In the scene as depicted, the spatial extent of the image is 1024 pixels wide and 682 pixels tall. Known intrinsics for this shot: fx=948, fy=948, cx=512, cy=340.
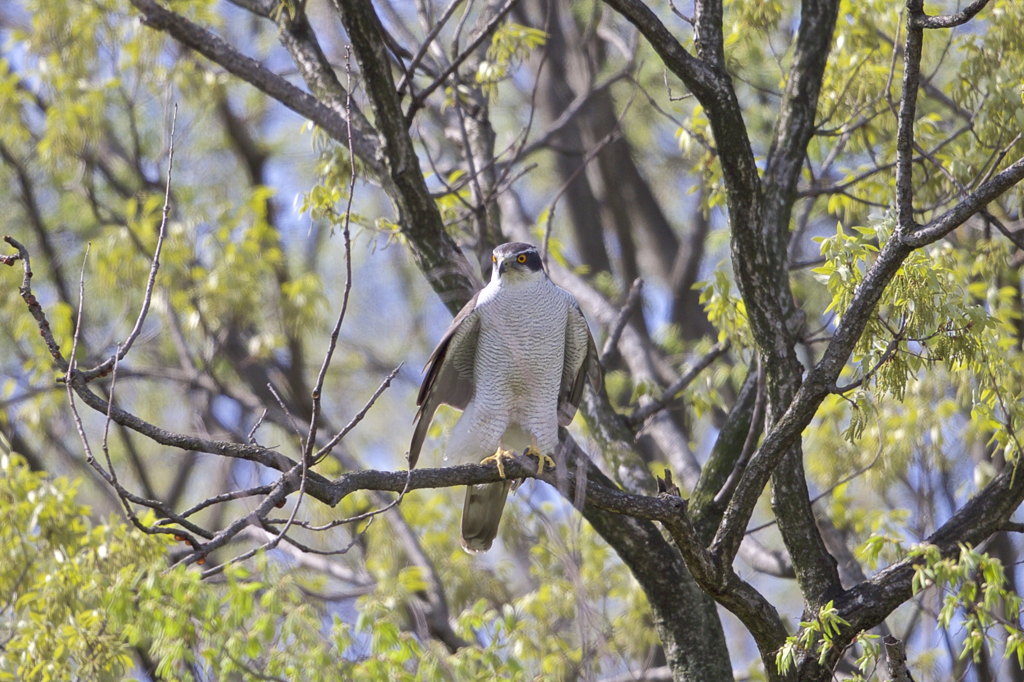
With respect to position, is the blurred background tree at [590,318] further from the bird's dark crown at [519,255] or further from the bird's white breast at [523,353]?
the bird's white breast at [523,353]

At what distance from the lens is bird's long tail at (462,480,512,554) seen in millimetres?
4984

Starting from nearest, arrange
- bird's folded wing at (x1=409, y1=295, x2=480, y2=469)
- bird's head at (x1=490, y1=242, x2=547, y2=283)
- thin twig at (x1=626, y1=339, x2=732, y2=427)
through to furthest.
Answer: bird's folded wing at (x1=409, y1=295, x2=480, y2=469) < bird's head at (x1=490, y1=242, x2=547, y2=283) < thin twig at (x1=626, y1=339, x2=732, y2=427)

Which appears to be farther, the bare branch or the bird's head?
the bird's head

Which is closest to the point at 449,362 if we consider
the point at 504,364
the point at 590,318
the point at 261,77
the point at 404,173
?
the point at 504,364

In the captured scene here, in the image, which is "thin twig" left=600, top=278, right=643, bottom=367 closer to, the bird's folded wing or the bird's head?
the bird's head

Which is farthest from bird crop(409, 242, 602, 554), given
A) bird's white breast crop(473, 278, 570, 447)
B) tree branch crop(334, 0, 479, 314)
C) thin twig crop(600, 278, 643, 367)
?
thin twig crop(600, 278, 643, 367)

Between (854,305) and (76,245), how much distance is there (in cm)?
880

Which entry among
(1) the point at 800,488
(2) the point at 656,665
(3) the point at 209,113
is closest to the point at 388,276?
(3) the point at 209,113

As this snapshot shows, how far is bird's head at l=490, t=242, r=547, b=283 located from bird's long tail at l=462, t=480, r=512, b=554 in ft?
3.55

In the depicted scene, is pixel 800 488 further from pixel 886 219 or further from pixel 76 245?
pixel 76 245

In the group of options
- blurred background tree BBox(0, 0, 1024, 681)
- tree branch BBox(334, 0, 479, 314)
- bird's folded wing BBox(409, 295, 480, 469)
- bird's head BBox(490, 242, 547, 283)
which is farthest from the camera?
bird's head BBox(490, 242, 547, 283)

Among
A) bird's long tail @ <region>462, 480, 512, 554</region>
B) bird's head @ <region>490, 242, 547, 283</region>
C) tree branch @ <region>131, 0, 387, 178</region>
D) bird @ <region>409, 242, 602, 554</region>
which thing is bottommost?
bird's long tail @ <region>462, 480, 512, 554</region>

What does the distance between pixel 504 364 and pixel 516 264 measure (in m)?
0.53

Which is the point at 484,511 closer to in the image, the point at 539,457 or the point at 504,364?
the point at 539,457
